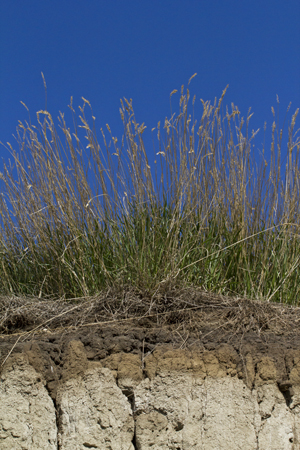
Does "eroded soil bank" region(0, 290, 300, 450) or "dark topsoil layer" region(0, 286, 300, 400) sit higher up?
"dark topsoil layer" region(0, 286, 300, 400)

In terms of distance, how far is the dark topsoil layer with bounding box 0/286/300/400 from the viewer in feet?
7.62

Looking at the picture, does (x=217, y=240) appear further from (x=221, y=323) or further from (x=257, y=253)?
(x=221, y=323)

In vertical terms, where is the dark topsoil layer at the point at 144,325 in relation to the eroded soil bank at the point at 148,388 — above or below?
above

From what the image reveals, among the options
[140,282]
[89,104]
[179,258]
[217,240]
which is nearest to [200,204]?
[217,240]

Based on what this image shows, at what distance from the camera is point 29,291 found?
3.34m

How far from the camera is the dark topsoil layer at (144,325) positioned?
232 cm

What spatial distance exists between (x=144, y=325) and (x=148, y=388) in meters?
0.39

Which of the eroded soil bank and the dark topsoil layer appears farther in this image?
the dark topsoil layer

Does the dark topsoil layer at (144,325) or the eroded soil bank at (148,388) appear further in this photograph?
the dark topsoil layer at (144,325)

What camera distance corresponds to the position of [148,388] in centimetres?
222

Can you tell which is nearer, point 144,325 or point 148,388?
point 148,388

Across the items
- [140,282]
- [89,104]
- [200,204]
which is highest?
[89,104]

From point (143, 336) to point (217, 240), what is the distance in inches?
47.6

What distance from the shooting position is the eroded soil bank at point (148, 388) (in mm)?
2164
